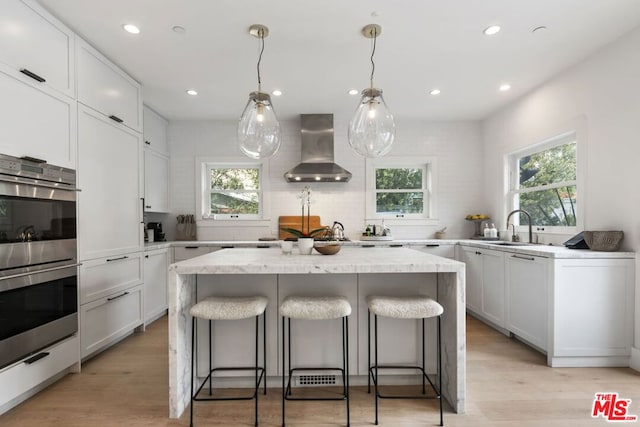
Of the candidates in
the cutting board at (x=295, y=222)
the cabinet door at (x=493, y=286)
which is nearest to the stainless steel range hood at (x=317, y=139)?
the cutting board at (x=295, y=222)

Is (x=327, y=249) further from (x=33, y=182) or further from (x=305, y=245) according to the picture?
(x=33, y=182)

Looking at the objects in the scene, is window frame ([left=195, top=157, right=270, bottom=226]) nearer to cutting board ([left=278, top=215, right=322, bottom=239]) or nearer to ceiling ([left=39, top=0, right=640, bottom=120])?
cutting board ([left=278, top=215, right=322, bottom=239])

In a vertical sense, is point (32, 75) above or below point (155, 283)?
above

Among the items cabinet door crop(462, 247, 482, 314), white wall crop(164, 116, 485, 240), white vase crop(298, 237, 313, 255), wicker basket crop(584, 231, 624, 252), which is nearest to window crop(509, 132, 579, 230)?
wicker basket crop(584, 231, 624, 252)

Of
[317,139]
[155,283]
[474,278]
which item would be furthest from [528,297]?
[155,283]

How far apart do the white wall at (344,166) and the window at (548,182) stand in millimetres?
693

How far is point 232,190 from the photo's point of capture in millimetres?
4676

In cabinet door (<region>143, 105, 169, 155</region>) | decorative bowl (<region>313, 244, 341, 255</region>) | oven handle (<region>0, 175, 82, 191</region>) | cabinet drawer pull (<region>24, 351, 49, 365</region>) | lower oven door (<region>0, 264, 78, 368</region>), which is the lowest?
cabinet drawer pull (<region>24, 351, 49, 365</region>)

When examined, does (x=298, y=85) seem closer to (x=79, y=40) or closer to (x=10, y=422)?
(x=79, y=40)

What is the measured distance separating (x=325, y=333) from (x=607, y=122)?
2.92 m

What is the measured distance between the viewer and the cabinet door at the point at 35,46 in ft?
6.15

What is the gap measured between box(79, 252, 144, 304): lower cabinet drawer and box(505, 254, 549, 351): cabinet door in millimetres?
3694

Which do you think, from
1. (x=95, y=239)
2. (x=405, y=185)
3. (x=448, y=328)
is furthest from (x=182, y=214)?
(x=448, y=328)

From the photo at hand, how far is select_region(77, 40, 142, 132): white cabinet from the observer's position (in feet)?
8.13
